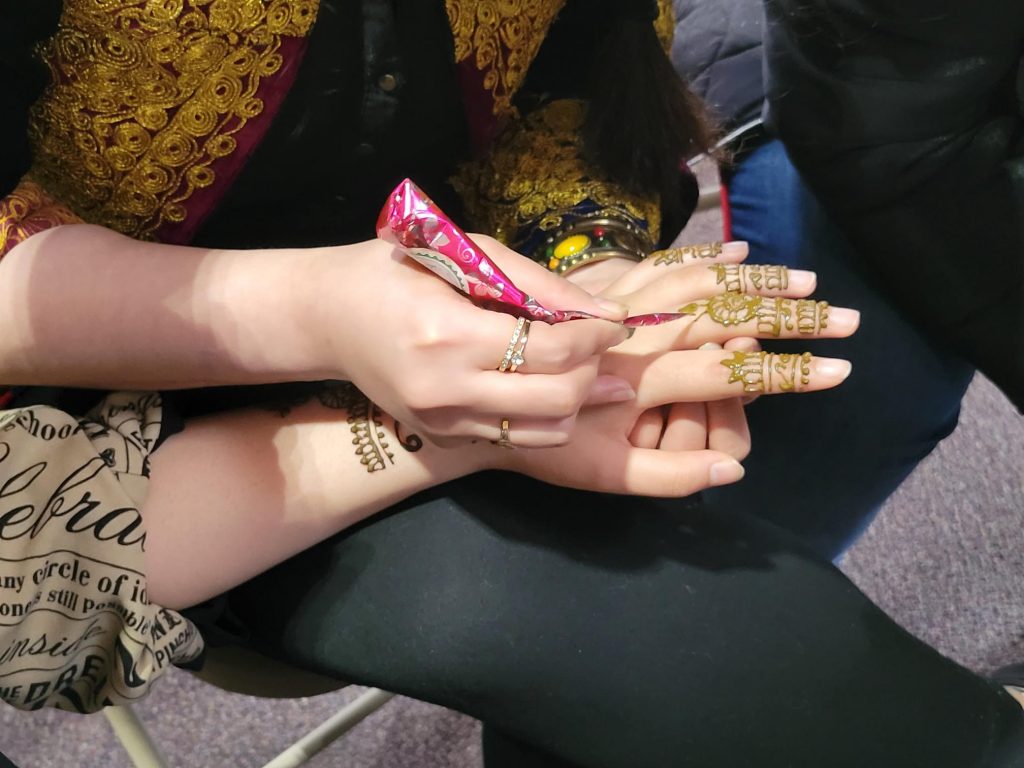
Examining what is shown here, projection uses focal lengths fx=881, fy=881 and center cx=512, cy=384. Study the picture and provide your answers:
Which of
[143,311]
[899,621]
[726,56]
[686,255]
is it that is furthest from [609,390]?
[899,621]

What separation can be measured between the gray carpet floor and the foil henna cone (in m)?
0.75

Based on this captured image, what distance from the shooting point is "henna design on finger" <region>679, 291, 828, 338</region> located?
506 millimetres

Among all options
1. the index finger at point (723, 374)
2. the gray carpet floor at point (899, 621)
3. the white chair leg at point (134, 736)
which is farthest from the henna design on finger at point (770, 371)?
the gray carpet floor at point (899, 621)

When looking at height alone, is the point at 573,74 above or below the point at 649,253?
above

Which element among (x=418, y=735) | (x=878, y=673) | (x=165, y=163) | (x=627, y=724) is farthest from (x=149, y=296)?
(x=418, y=735)

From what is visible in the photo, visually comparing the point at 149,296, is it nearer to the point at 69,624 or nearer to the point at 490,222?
the point at 69,624

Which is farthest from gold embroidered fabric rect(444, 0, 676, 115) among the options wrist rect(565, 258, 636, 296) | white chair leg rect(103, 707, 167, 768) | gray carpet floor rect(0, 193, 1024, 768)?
gray carpet floor rect(0, 193, 1024, 768)

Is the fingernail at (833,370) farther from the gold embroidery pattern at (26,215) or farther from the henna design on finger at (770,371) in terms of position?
the gold embroidery pattern at (26,215)

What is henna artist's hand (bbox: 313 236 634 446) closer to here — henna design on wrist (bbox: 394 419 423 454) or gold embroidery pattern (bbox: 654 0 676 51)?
henna design on wrist (bbox: 394 419 423 454)

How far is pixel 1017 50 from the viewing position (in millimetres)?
566

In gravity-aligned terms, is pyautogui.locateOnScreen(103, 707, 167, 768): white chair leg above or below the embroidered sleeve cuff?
below

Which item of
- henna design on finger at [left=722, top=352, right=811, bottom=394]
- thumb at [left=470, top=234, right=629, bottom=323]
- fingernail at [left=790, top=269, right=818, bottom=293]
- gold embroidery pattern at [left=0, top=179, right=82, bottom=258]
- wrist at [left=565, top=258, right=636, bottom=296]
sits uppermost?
gold embroidery pattern at [left=0, top=179, right=82, bottom=258]

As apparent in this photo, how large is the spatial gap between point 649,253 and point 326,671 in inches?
14.7

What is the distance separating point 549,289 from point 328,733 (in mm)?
647
